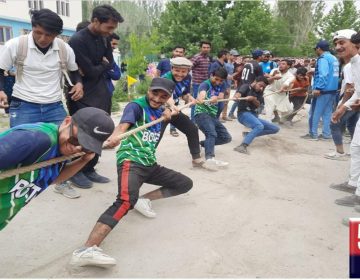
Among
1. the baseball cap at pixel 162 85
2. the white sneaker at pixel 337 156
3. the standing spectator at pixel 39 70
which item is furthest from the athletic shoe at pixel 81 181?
the white sneaker at pixel 337 156

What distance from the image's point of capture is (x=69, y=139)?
1.94 metres

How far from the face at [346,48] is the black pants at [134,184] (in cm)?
233

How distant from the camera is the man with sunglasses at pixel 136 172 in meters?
2.50

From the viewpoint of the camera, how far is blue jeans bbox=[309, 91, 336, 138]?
6824 millimetres

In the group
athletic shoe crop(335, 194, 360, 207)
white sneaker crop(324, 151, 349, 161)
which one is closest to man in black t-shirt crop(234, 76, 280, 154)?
white sneaker crop(324, 151, 349, 161)

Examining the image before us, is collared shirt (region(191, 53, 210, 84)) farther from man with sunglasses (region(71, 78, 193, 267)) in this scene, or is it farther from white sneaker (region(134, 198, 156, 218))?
white sneaker (region(134, 198, 156, 218))

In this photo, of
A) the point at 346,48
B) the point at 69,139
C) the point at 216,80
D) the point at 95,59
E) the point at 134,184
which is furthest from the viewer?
the point at 216,80

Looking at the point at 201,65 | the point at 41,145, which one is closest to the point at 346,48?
the point at 41,145

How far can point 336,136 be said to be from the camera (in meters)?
5.62

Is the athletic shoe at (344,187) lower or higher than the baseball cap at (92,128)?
lower

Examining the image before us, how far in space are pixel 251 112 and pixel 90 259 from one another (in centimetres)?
420

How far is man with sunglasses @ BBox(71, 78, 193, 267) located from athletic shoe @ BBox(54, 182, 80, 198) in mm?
742

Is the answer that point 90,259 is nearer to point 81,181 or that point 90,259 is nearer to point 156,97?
point 156,97

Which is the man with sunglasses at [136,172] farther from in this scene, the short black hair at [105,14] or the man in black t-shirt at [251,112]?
the man in black t-shirt at [251,112]
